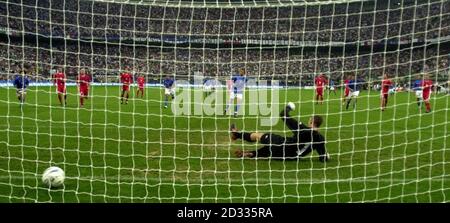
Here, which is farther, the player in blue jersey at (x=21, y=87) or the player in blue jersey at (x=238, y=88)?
the player in blue jersey at (x=21, y=87)

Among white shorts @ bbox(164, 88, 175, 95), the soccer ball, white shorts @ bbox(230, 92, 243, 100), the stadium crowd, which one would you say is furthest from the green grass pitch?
white shorts @ bbox(164, 88, 175, 95)

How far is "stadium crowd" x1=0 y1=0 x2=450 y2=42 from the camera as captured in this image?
28.2 feet

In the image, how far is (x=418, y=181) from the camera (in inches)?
291

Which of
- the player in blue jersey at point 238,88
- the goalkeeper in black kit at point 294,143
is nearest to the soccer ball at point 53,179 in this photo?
the goalkeeper in black kit at point 294,143

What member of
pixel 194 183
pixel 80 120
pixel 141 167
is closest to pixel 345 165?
pixel 194 183

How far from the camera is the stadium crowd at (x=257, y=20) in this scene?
8.59 meters

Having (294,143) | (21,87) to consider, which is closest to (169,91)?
(21,87)

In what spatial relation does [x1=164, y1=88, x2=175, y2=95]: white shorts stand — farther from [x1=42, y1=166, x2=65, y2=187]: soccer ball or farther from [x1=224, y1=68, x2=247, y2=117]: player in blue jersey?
[x1=42, y1=166, x2=65, y2=187]: soccer ball

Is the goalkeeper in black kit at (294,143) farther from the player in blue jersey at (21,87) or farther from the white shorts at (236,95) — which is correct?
the player in blue jersey at (21,87)

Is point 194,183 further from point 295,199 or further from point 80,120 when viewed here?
point 80,120

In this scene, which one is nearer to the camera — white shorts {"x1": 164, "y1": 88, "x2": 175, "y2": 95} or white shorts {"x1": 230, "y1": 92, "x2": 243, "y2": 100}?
white shorts {"x1": 230, "y1": 92, "x2": 243, "y2": 100}

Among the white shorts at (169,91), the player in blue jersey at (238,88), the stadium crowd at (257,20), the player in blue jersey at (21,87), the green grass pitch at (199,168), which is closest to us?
the green grass pitch at (199,168)

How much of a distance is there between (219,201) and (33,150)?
4.69m

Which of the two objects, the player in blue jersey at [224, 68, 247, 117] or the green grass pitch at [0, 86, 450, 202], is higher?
the player in blue jersey at [224, 68, 247, 117]
